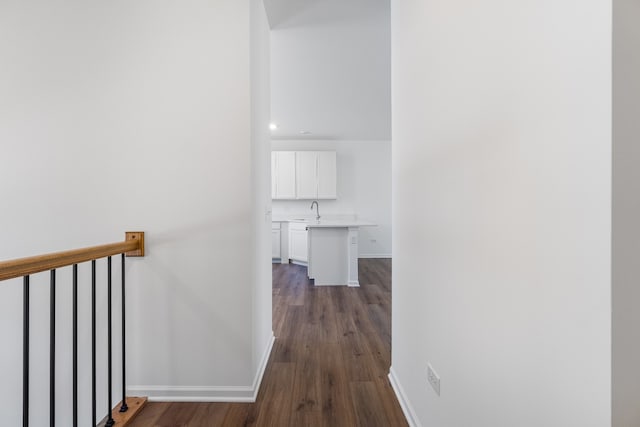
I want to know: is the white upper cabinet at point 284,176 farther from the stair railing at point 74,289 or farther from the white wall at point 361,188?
the stair railing at point 74,289

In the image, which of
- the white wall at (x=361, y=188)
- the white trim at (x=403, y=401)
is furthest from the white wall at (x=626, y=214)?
the white wall at (x=361, y=188)

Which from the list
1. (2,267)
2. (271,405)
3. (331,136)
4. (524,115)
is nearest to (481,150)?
(524,115)

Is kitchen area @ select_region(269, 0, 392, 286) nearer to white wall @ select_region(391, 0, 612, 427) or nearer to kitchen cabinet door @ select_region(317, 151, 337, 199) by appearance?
kitchen cabinet door @ select_region(317, 151, 337, 199)

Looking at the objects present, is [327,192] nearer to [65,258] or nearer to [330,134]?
[330,134]

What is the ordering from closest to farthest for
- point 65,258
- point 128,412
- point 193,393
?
point 65,258, point 128,412, point 193,393

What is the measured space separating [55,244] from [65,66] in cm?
108

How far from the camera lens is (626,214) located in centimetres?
51

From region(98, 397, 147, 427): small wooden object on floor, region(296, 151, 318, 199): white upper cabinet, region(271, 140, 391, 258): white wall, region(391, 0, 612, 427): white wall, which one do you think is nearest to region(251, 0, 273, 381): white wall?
region(98, 397, 147, 427): small wooden object on floor

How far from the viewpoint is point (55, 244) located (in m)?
1.74

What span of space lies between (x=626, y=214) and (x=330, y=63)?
122 inches

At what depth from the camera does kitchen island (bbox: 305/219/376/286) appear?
4309 mm

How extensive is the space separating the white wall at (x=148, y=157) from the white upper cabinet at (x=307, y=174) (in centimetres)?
445

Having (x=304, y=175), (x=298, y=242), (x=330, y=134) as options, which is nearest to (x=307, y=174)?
(x=304, y=175)

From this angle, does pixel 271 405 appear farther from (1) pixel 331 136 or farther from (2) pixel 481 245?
(1) pixel 331 136
